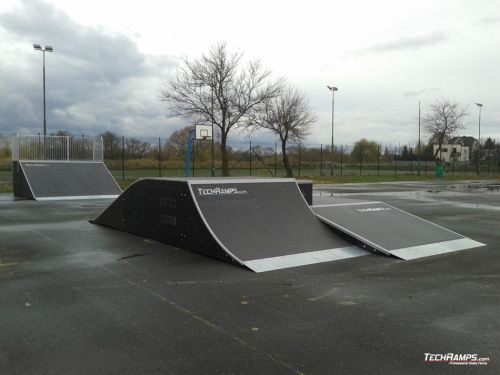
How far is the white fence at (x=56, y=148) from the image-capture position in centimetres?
2039

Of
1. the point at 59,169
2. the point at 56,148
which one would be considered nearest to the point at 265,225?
the point at 59,169

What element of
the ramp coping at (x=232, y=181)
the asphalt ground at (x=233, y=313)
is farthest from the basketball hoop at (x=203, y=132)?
the asphalt ground at (x=233, y=313)

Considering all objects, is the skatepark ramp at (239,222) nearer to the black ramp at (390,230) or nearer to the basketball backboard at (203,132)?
the black ramp at (390,230)

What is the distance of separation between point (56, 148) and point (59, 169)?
6.67ft

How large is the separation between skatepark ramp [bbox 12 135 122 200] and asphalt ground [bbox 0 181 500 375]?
36.7ft

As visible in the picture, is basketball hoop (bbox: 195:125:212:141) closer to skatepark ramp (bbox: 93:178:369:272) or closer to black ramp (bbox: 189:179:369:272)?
skatepark ramp (bbox: 93:178:369:272)

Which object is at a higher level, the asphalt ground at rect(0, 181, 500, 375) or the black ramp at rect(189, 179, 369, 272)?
the black ramp at rect(189, 179, 369, 272)

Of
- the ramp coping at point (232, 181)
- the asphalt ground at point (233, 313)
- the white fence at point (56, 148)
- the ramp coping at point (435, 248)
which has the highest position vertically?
the white fence at point (56, 148)

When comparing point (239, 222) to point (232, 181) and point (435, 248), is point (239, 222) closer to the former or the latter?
point (232, 181)

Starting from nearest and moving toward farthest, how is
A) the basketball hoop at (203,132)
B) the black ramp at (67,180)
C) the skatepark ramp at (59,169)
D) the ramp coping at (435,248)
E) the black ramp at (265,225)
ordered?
the black ramp at (265,225) < the ramp coping at (435,248) < the black ramp at (67,180) < the skatepark ramp at (59,169) < the basketball hoop at (203,132)

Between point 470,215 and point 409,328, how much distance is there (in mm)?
10427

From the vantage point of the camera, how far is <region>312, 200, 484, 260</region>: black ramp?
791 cm

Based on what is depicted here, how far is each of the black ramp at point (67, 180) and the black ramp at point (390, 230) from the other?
12452mm

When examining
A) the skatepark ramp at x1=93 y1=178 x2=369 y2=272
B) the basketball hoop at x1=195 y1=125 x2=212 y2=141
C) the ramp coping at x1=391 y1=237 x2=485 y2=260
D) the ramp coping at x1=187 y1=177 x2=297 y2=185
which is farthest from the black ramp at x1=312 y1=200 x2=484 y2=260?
the basketball hoop at x1=195 y1=125 x2=212 y2=141
